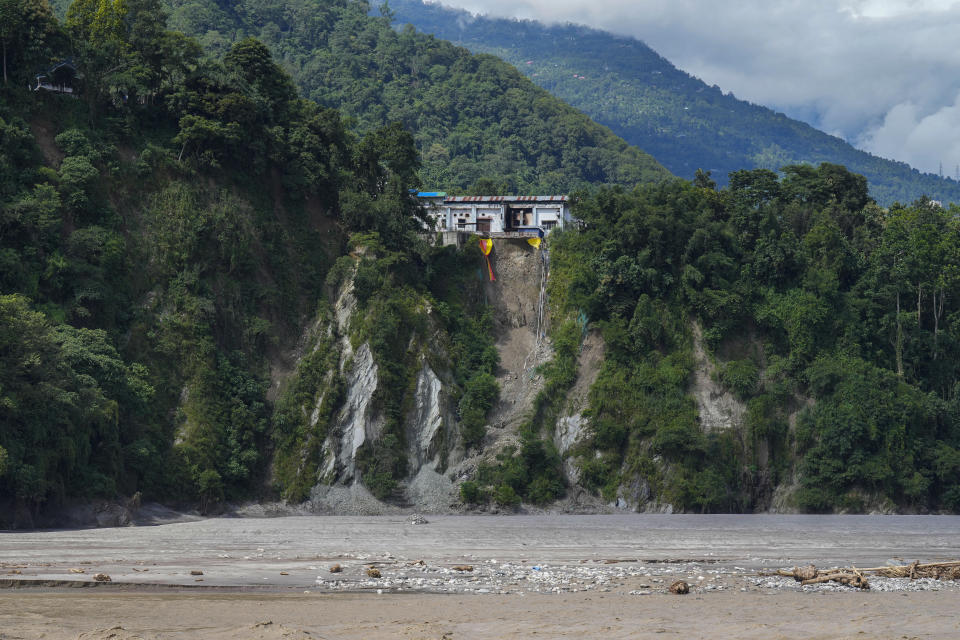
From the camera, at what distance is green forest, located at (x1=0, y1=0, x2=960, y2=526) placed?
155ft

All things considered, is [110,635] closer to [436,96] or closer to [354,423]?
[354,423]

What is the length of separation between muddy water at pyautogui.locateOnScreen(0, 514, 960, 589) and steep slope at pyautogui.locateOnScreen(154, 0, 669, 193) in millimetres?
58730

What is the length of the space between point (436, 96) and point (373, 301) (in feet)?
207

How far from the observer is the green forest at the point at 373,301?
155 ft

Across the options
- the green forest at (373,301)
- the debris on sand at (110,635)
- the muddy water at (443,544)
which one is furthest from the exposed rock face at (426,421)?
the debris on sand at (110,635)

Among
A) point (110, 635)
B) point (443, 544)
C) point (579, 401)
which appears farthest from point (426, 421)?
point (110, 635)

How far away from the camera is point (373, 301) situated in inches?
2144

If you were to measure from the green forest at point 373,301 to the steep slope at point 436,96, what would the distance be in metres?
39.9

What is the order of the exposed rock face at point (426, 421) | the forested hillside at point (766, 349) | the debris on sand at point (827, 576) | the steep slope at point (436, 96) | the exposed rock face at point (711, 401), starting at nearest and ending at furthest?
the debris on sand at point (827, 576)
the exposed rock face at point (426, 421)
the forested hillside at point (766, 349)
the exposed rock face at point (711, 401)
the steep slope at point (436, 96)

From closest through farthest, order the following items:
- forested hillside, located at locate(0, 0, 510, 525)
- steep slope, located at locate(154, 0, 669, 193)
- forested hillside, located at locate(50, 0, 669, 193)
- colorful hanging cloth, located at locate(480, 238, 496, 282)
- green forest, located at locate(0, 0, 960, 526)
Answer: forested hillside, located at locate(0, 0, 510, 525) < green forest, located at locate(0, 0, 960, 526) < colorful hanging cloth, located at locate(480, 238, 496, 282) < forested hillside, located at locate(50, 0, 669, 193) < steep slope, located at locate(154, 0, 669, 193)

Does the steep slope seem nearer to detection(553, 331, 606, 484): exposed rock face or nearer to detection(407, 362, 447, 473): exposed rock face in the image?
detection(553, 331, 606, 484): exposed rock face

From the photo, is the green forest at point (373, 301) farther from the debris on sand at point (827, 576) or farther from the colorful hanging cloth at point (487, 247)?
the debris on sand at point (827, 576)

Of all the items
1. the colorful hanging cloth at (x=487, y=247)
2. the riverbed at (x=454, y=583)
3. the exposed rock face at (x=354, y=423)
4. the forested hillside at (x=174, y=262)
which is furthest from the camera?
the colorful hanging cloth at (x=487, y=247)

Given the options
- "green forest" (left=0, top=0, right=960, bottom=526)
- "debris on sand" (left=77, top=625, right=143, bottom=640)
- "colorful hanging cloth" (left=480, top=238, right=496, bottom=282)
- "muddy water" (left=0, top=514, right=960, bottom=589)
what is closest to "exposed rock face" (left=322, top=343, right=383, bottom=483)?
"green forest" (left=0, top=0, right=960, bottom=526)
